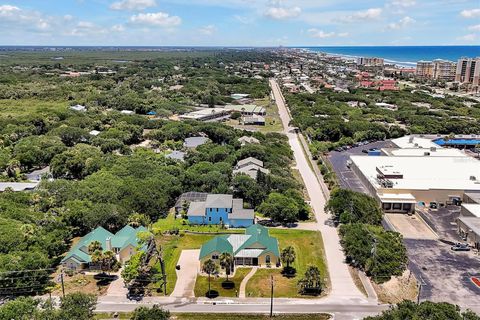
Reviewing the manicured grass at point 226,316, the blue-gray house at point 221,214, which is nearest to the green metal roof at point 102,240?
the blue-gray house at point 221,214

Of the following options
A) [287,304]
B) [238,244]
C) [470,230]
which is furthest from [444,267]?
[238,244]

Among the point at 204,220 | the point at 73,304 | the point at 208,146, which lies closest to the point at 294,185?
the point at 204,220

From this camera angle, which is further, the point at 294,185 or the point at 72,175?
the point at 72,175

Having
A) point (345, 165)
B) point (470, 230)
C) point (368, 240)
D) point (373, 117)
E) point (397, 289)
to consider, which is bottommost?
point (397, 289)

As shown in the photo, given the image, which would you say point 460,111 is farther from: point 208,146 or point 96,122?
point 96,122

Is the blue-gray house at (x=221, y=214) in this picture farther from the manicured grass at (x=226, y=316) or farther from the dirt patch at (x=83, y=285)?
the manicured grass at (x=226, y=316)

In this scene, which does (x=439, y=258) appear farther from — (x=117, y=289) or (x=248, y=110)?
(x=248, y=110)

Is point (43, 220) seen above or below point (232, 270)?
above
